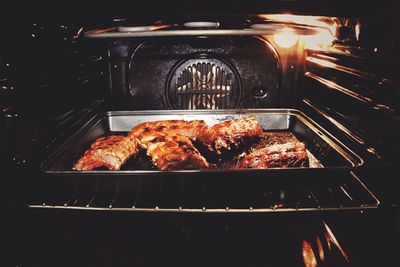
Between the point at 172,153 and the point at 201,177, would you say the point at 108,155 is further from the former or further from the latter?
the point at 201,177

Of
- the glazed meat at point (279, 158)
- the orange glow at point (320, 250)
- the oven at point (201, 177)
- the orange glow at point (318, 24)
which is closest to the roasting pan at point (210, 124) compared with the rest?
the oven at point (201, 177)

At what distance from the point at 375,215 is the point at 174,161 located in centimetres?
127

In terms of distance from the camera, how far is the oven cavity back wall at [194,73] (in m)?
2.61

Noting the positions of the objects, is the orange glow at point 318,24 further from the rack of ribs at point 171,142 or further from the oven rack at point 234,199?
the rack of ribs at point 171,142

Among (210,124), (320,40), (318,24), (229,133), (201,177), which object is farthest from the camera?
(210,124)

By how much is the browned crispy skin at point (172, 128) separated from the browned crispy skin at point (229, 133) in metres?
0.09

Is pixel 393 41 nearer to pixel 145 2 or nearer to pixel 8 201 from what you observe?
pixel 145 2

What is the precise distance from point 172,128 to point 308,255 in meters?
1.48

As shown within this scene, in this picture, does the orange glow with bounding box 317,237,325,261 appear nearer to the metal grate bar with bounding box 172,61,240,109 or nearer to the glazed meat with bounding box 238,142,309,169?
the glazed meat with bounding box 238,142,309,169

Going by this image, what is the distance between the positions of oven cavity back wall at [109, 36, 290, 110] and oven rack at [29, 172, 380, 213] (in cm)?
121

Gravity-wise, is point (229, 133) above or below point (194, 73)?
below

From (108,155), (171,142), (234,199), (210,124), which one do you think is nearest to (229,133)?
(210,124)

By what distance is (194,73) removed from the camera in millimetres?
2674

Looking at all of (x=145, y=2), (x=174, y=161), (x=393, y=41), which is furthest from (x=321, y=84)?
(x=145, y=2)
